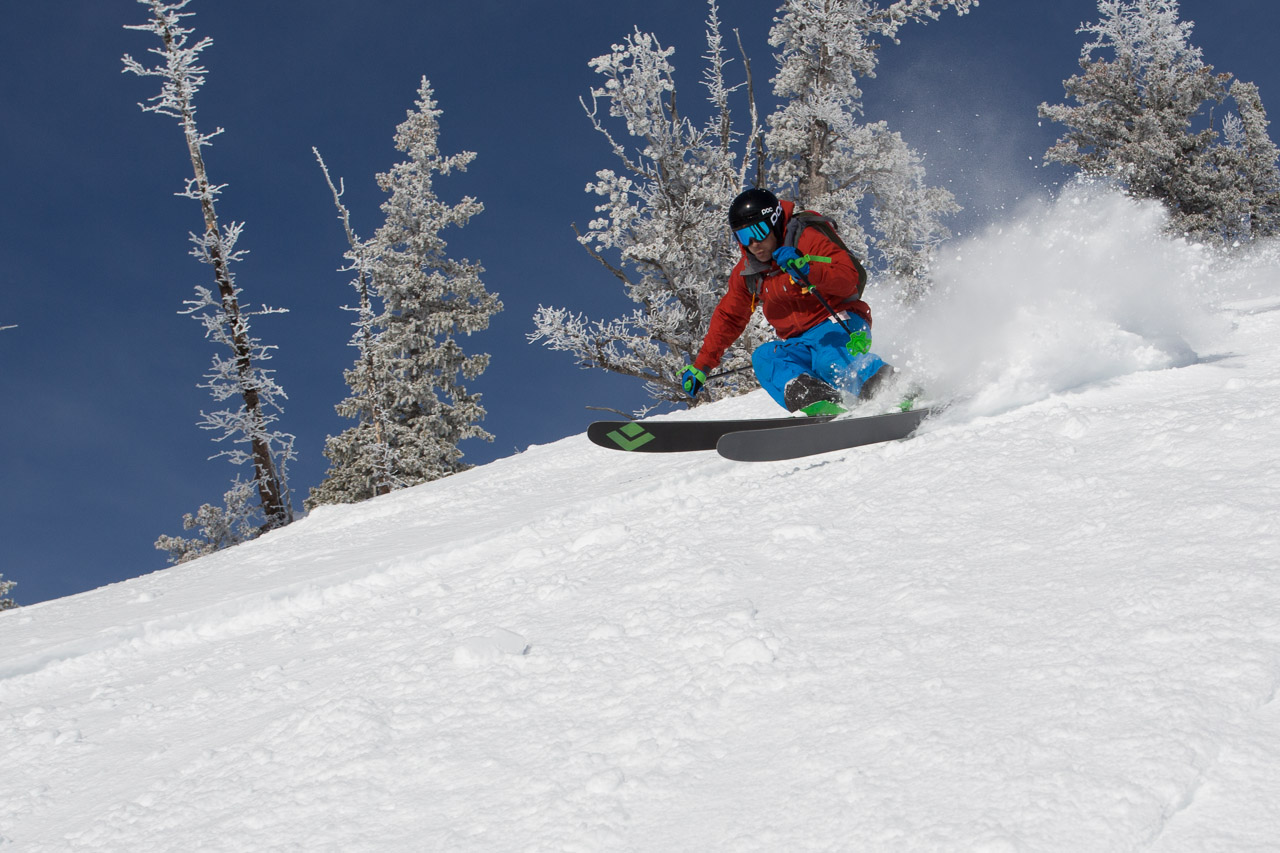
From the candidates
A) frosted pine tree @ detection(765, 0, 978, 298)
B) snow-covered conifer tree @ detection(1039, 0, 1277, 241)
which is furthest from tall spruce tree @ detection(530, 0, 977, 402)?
snow-covered conifer tree @ detection(1039, 0, 1277, 241)

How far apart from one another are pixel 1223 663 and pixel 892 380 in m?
3.80

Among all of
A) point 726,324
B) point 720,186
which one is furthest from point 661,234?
point 726,324

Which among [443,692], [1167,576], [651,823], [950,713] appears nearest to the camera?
[651,823]

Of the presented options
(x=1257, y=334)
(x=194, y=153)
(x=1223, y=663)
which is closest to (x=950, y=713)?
(x=1223, y=663)

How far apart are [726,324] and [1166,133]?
24.2m

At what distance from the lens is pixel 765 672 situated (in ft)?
7.66

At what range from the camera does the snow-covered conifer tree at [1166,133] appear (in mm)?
23859

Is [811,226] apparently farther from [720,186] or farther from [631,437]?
[720,186]

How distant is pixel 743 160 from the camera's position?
20.3 m

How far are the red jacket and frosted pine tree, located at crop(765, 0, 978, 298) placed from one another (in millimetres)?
13644

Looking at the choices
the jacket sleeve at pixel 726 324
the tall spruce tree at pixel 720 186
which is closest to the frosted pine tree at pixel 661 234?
the tall spruce tree at pixel 720 186

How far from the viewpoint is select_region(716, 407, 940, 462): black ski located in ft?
17.0

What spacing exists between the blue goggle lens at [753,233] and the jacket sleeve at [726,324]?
61cm

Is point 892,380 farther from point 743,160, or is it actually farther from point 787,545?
point 743,160
